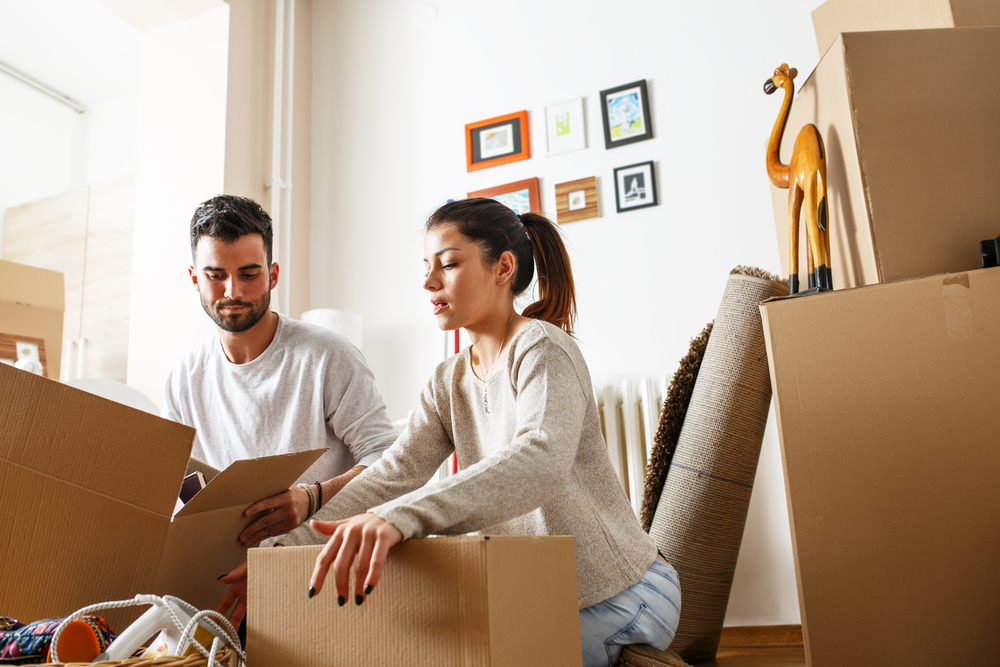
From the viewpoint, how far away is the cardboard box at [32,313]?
192cm

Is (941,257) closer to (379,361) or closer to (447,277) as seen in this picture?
(447,277)

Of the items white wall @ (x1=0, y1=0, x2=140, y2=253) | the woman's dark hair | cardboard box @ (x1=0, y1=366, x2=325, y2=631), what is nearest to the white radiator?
the woman's dark hair

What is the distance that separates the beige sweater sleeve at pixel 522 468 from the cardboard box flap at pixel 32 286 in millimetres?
1647

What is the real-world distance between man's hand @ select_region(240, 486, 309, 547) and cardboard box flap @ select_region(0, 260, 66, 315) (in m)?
1.37

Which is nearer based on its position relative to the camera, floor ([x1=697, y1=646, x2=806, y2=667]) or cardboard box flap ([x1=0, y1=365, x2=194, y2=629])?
cardboard box flap ([x1=0, y1=365, x2=194, y2=629])

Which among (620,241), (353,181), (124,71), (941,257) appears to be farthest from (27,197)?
(941,257)

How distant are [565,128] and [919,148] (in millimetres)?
1288

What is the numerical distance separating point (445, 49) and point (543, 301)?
1663 millimetres

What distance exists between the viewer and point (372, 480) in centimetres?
113

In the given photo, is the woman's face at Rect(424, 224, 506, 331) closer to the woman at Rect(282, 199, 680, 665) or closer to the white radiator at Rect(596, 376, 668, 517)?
the woman at Rect(282, 199, 680, 665)

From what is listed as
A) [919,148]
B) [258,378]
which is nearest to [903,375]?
[919,148]

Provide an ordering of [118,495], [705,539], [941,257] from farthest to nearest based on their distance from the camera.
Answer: [705,539], [941,257], [118,495]

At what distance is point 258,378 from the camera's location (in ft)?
4.83

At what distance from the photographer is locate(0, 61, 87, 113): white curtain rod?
9.91ft
